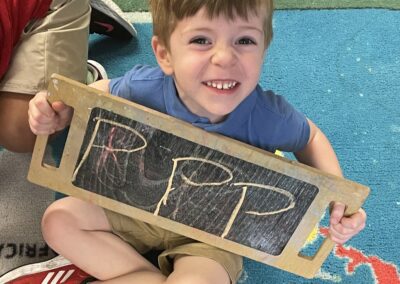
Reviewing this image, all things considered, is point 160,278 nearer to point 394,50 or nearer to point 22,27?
point 22,27

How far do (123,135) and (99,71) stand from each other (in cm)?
43

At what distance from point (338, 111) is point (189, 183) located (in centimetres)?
51

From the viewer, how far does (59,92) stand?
2.05 feet

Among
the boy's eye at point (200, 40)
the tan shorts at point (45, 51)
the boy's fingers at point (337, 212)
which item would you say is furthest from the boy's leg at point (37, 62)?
the boy's fingers at point (337, 212)

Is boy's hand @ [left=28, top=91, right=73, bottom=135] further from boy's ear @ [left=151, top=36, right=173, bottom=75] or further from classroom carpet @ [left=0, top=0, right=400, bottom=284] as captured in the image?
classroom carpet @ [left=0, top=0, right=400, bottom=284]

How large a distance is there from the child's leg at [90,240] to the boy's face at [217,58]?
273 millimetres

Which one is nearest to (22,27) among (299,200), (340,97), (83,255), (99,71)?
(99,71)

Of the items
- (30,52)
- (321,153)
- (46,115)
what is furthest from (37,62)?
(321,153)

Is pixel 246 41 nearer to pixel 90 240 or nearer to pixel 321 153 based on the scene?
pixel 321 153

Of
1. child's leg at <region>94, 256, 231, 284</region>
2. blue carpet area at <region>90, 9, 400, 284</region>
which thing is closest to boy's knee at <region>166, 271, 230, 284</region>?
child's leg at <region>94, 256, 231, 284</region>

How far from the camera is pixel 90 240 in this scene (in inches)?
31.6

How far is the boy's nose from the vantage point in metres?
0.60

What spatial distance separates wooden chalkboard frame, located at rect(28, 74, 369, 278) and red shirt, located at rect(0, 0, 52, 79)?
0.69 feet

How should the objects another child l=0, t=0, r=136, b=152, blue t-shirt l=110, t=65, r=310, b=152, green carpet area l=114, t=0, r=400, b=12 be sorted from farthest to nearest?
green carpet area l=114, t=0, r=400, b=12 → another child l=0, t=0, r=136, b=152 → blue t-shirt l=110, t=65, r=310, b=152
